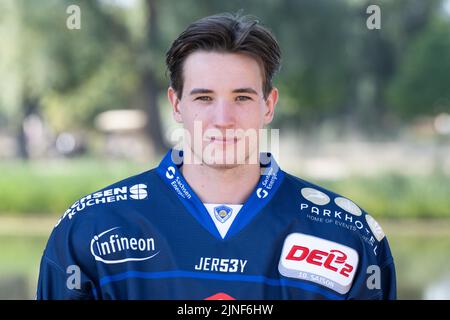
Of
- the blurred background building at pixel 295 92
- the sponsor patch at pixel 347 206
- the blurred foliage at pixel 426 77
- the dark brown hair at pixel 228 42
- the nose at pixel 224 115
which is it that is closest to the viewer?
the nose at pixel 224 115

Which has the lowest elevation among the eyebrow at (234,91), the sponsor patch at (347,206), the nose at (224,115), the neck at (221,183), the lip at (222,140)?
the sponsor patch at (347,206)

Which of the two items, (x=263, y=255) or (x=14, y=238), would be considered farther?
(x=14, y=238)

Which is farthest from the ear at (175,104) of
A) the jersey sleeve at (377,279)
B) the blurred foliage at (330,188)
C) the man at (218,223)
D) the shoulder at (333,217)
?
the blurred foliage at (330,188)

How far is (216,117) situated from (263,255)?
43 cm

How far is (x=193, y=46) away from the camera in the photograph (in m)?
2.27

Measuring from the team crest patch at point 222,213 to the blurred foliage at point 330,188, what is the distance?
954 centimetres

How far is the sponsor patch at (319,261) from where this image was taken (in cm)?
220

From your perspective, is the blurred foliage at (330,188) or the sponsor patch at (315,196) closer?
the sponsor patch at (315,196)

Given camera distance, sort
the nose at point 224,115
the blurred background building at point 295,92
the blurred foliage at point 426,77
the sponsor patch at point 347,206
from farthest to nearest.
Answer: the blurred foliage at point 426,77 → the blurred background building at point 295,92 → the sponsor patch at point 347,206 → the nose at point 224,115

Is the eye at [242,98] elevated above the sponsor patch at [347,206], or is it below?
above

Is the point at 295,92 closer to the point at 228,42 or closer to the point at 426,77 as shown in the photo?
the point at 426,77

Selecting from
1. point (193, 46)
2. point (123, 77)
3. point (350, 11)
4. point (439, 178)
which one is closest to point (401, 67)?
point (350, 11)

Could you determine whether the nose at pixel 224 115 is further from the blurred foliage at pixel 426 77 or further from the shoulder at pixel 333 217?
the blurred foliage at pixel 426 77
